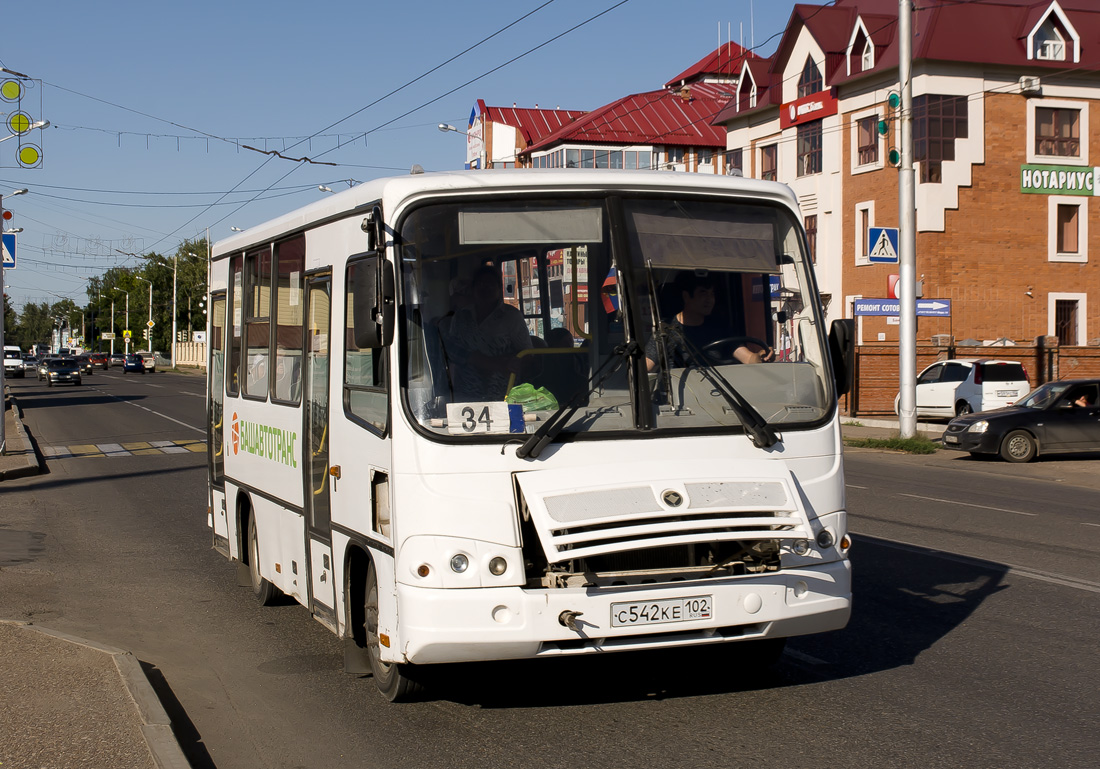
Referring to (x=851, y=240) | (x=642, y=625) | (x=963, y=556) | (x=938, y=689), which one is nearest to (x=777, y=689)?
(x=938, y=689)

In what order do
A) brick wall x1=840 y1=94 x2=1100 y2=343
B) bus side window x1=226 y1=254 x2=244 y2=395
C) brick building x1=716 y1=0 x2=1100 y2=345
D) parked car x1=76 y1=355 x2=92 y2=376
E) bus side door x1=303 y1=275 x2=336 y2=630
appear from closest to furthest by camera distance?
bus side door x1=303 y1=275 x2=336 y2=630
bus side window x1=226 y1=254 x2=244 y2=395
brick building x1=716 y1=0 x2=1100 y2=345
brick wall x1=840 y1=94 x2=1100 y2=343
parked car x1=76 y1=355 x2=92 y2=376

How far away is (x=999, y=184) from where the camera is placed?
42.1 meters

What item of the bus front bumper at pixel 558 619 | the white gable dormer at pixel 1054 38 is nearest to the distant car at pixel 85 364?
the white gable dormer at pixel 1054 38

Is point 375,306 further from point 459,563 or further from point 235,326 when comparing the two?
point 235,326

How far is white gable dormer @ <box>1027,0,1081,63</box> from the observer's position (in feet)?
139

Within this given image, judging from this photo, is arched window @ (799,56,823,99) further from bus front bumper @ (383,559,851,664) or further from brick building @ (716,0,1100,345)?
bus front bumper @ (383,559,851,664)

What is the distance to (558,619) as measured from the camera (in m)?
5.22


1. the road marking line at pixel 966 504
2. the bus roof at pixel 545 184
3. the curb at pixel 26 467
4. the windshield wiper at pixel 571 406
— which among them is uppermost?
the bus roof at pixel 545 184

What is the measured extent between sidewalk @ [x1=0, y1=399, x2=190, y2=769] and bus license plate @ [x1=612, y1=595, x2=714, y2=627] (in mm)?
1837

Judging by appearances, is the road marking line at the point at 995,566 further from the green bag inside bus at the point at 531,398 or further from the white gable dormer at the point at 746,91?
the white gable dormer at the point at 746,91

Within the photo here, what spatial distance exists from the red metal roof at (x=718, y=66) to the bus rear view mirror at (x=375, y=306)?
6164 centimetres

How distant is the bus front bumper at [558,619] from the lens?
5223 millimetres

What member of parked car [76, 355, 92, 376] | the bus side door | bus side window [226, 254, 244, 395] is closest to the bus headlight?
the bus side door

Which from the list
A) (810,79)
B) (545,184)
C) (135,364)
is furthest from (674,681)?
A: (135,364)
